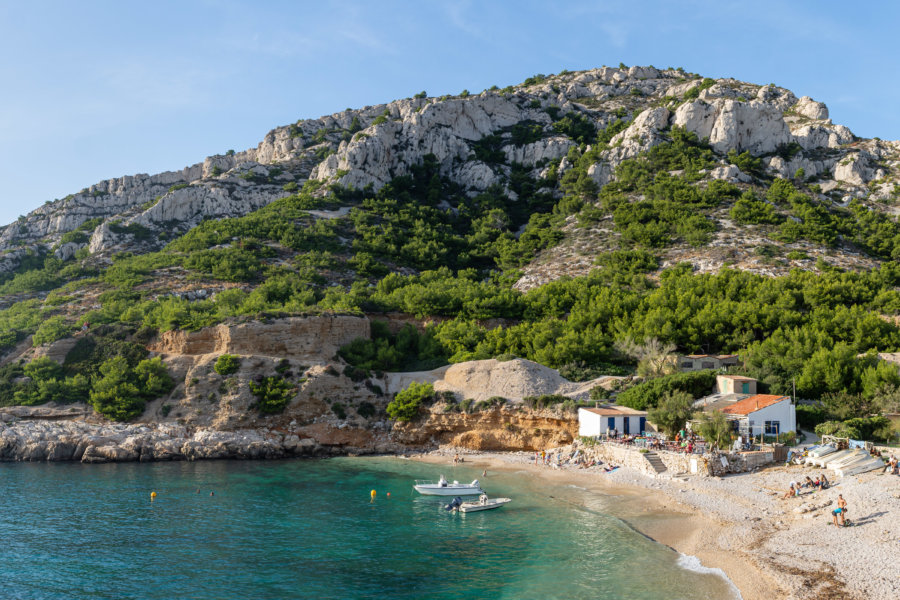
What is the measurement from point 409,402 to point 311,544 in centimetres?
2375

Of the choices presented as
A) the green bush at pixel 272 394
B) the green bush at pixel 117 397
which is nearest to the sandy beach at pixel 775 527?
the green bush at pixel 272 394

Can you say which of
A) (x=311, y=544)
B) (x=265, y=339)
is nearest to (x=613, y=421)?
(x=311, y=544)

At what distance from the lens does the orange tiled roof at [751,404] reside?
118 ft

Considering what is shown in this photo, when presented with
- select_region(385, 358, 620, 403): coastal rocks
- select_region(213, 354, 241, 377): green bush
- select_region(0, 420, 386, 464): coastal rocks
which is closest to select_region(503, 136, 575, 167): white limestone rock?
select_region(385, 358, 620, 403): coastal rocks

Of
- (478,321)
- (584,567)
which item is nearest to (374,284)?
(478,321)

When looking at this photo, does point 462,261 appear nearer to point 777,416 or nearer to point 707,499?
point 777,416

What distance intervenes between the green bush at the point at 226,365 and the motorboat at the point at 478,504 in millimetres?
26513

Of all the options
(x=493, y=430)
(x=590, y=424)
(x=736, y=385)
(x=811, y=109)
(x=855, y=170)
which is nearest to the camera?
(x=590, y=424)

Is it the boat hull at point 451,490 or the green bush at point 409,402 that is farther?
the green bush at point 409,402

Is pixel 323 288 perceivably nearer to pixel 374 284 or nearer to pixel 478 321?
pixel 374 284

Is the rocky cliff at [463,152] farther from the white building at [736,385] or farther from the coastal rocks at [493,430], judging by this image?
the white building at [736,385]

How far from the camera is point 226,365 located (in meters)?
48.6

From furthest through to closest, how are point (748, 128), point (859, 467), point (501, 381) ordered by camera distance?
point (748, 128), point (501, 381), point (859, 467)

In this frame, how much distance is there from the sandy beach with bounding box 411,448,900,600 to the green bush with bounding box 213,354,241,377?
29236 millimetres
